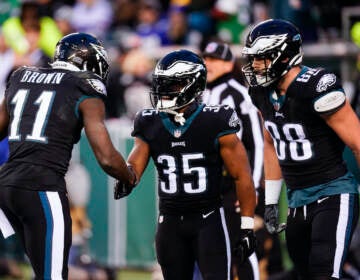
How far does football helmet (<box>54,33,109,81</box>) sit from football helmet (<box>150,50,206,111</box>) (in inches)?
14.7

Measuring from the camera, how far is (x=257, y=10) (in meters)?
13.1

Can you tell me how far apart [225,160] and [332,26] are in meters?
5.87

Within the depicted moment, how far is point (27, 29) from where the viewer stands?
14297 mm

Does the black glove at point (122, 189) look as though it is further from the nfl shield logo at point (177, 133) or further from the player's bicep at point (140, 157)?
the nfl shield logo at point (177, 133)

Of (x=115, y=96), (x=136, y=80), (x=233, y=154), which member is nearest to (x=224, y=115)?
(x=233, y=154)

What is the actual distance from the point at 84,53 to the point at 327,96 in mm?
1471

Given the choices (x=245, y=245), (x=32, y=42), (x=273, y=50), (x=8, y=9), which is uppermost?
(x=8, y=9)

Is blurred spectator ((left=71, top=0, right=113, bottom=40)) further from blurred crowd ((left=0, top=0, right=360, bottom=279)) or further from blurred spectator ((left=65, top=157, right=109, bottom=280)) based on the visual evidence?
blurred spectator ((left=65, top=157, right=109, bottom=280))

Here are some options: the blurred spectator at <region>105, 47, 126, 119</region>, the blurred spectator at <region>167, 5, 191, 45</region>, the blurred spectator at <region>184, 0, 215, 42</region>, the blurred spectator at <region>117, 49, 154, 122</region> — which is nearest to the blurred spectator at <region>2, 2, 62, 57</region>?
the blurred spectator at <region>105, 47, 126, 119</region>

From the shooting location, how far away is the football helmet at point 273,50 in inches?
268

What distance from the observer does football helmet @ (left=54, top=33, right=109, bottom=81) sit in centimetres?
662

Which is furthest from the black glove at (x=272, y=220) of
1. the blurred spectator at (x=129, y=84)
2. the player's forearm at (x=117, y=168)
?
the blurred spectator at (x=129, y=84)

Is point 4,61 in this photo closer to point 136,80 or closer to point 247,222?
point 136,80

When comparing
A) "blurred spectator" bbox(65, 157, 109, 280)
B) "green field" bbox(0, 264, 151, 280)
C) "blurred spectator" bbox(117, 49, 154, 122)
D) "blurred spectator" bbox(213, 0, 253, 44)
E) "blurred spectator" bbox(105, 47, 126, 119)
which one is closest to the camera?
"blurred spectator" bbox(65, 157, 109, 280)
